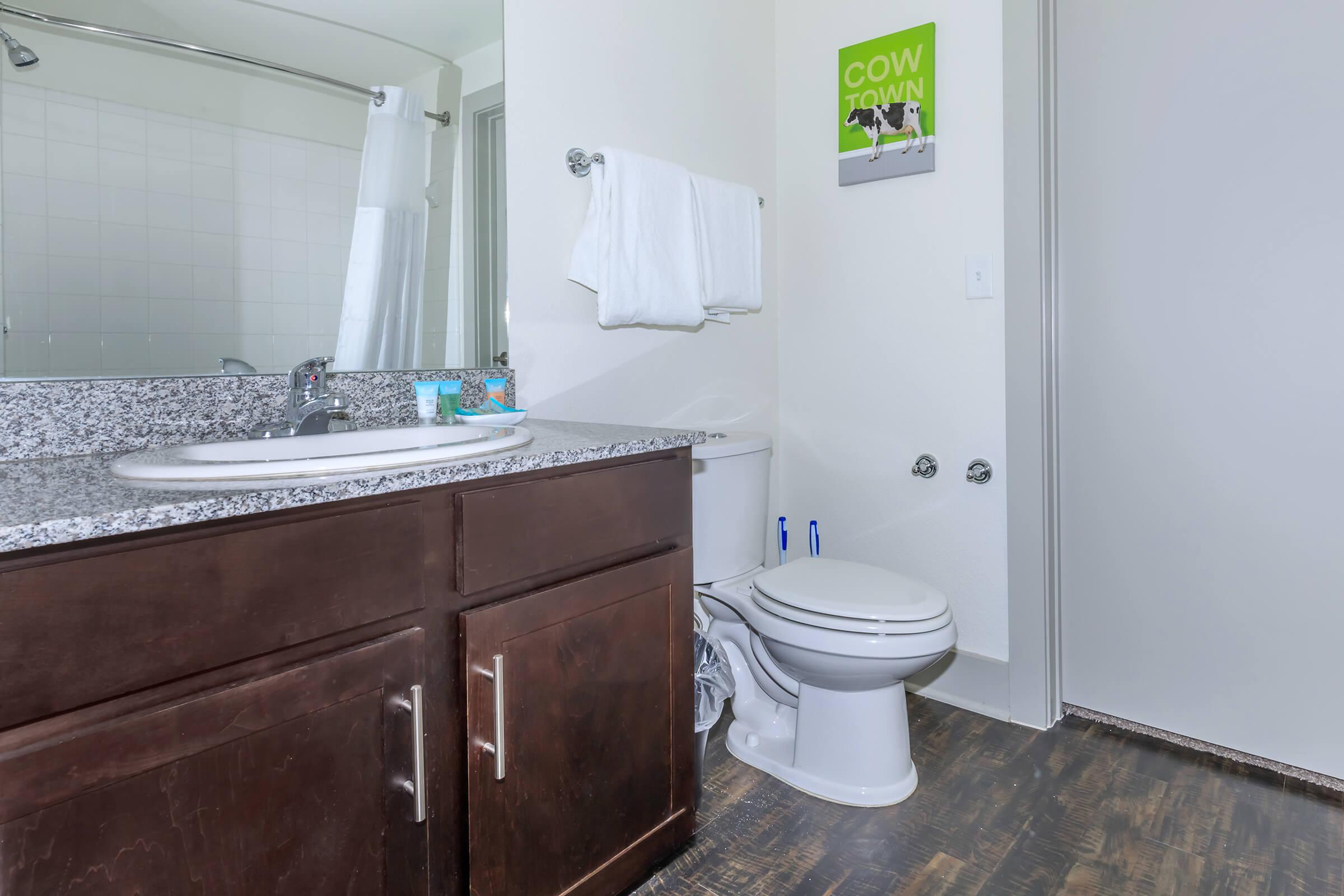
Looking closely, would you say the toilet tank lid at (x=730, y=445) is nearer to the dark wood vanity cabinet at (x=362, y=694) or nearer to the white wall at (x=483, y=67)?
the dark wood vanity cabinet at (x=362, y=694)

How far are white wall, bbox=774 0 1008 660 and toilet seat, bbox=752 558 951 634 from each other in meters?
0.40

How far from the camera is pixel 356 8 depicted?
1.41 metres

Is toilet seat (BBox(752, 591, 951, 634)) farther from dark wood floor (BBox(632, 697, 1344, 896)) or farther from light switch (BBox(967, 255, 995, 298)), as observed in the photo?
light switch (BBox(967, 255, 995, 298))

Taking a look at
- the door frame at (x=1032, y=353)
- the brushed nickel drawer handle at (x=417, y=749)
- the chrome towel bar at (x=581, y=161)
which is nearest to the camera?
the brushed nickel drawer handle at (x=417, y=749)

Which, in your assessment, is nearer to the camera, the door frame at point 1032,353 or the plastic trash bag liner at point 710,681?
the plastic trash bag liner at point 710,681

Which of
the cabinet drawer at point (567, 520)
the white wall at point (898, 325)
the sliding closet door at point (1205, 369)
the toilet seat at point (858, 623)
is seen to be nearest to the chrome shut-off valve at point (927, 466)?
the white wall at point (898, 325)

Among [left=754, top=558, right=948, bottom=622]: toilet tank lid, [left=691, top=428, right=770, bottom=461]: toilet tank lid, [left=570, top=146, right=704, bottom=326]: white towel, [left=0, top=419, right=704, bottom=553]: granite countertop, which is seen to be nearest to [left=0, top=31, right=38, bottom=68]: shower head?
[left=0, top=419, right=704, bottom=553]: granite countertop

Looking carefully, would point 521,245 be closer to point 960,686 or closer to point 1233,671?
point 960,686

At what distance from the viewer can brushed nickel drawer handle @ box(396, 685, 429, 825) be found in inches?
37.7

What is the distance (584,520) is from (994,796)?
111 cm

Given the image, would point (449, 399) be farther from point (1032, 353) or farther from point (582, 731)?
point (1032, 353)

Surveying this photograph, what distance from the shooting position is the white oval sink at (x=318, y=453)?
854 mm

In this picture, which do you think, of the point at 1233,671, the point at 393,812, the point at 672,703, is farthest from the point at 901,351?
the point at 393,812

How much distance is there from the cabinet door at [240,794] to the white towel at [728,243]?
127cm
